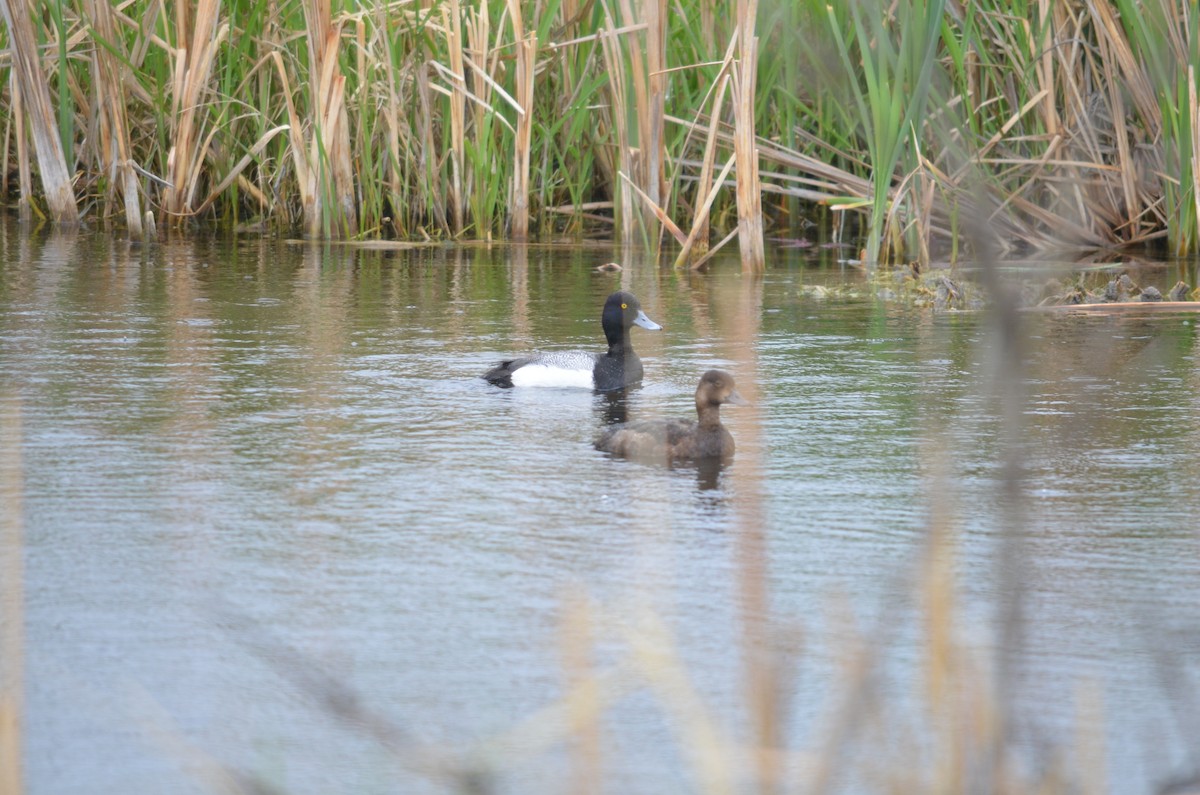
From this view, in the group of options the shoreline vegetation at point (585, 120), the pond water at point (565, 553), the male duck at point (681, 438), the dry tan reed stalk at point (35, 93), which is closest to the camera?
the pond water at point (565, 553)

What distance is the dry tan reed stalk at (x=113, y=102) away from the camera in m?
15.2

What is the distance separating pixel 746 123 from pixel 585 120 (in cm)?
326

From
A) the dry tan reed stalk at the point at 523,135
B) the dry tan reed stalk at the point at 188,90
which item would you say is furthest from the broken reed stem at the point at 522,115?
the dry tan reed stalk at the point at 188,90

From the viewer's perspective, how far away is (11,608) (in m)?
4.58

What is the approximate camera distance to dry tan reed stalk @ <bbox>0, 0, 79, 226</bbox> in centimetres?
1481

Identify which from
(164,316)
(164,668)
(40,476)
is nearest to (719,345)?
(164,316)

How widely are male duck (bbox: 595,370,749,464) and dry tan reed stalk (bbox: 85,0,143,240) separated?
931 centimetres

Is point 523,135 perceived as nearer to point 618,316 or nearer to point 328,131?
point 328,131

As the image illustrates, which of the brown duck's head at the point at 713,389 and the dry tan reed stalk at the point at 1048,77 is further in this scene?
the dry tan reed stalk at the point at 1048,77

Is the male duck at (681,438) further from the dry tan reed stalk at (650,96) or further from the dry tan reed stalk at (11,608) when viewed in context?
the dry tan reed stalk at (650,96)

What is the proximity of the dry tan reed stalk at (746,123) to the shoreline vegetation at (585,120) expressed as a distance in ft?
0.06

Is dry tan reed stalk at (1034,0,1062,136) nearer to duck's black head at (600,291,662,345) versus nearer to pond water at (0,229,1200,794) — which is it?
pond water at (0,229,1200,794)

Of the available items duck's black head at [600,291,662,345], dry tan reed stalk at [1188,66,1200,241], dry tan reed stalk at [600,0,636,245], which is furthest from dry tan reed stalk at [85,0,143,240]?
dry tan reed stalk at [1188,66,1200,241]

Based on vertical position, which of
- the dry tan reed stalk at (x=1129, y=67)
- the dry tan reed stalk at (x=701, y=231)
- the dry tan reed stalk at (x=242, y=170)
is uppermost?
the dry tan reed stalk at (x=1129, y=67)
